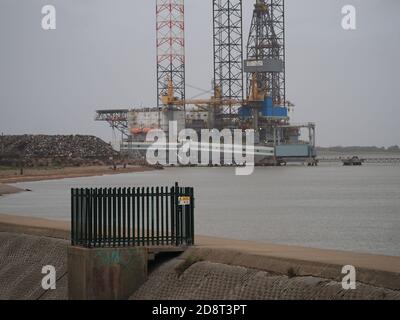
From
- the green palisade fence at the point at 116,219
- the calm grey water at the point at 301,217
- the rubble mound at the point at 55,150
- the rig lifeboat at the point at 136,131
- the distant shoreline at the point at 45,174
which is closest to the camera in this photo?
the green palisade fence at the point at 116,219

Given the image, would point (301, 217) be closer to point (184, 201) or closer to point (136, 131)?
point (184, 201)

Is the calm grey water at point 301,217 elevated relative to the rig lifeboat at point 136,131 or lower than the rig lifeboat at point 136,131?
lower

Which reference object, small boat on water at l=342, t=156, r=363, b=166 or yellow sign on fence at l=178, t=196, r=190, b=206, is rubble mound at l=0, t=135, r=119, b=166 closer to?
small boat on water at l=342, t=156, r=363, b=166

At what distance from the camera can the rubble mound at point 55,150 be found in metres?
119

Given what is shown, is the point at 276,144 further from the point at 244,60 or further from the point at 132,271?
the point at 132,271

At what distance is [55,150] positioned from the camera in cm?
13150

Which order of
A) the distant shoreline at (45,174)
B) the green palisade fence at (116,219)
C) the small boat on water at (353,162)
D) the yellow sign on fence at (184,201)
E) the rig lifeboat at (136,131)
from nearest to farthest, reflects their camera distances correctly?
the green palisade fence at (116,219) < the yellow sign on fence at (184,201) < the distant shoreline at (45,174) < the rig lifeboat at (136,131) < the small boat on water at (353,162)

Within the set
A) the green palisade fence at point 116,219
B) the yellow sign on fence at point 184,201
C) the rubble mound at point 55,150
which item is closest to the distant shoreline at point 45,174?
the rubble mound at point 55,150

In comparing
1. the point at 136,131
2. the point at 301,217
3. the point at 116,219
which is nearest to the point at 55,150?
the point at 136,131

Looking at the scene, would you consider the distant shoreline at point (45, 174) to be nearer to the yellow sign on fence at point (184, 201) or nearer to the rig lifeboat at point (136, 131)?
the rig lifeboat at point (136, 131)

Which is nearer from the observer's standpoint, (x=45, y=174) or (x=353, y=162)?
(x=45, y=174)

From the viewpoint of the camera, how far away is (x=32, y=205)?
45.4 metres

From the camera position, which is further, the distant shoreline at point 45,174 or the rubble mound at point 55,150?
the rubble mound at point 55,150

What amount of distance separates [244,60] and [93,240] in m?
128
